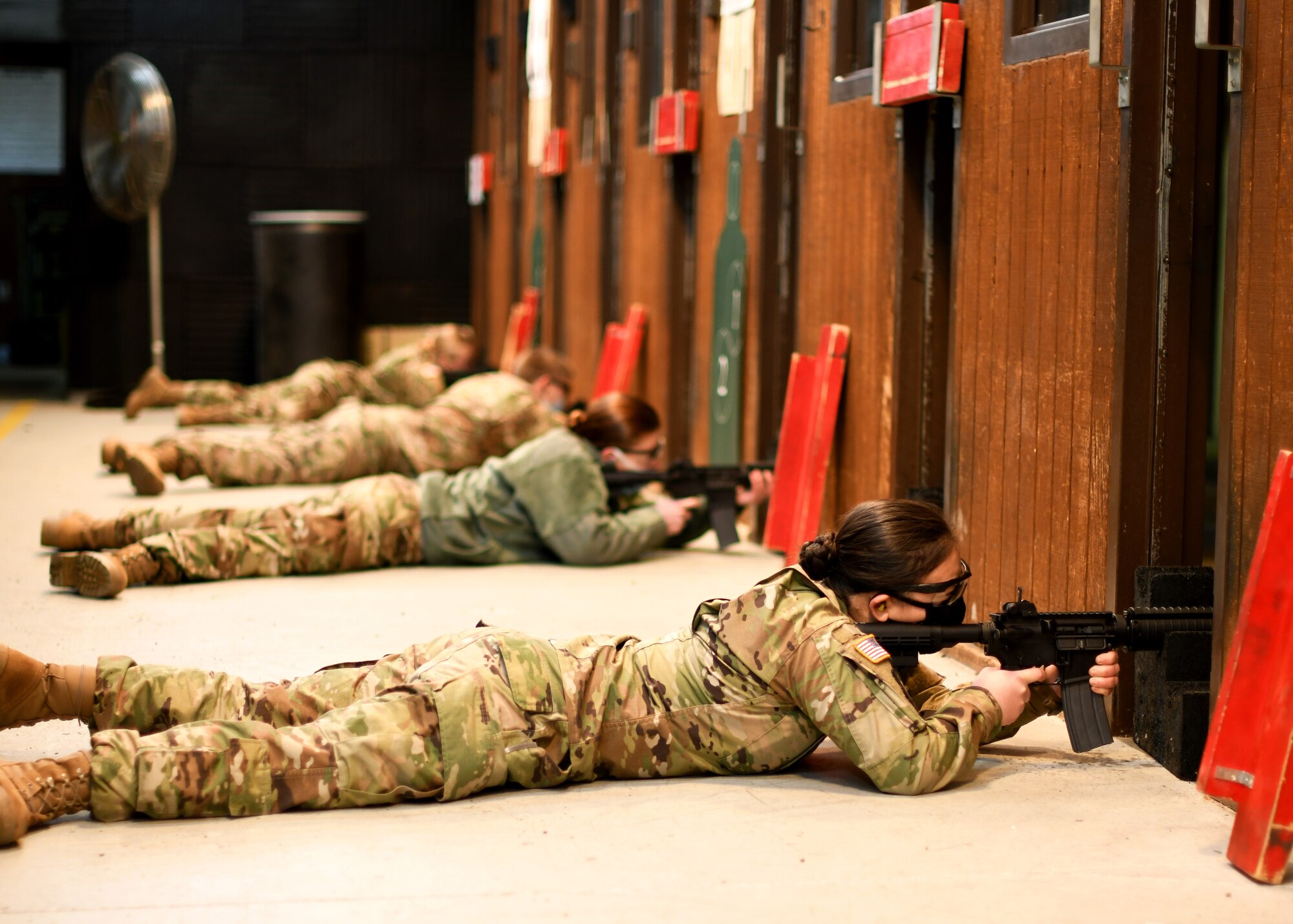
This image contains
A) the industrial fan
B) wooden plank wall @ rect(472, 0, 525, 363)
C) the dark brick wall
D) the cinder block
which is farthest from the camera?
the dark brick wall

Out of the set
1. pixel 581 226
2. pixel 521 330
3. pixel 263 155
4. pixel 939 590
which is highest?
pixel 263 155

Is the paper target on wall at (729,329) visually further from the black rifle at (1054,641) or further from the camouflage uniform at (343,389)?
the black rifle at (1054,641)

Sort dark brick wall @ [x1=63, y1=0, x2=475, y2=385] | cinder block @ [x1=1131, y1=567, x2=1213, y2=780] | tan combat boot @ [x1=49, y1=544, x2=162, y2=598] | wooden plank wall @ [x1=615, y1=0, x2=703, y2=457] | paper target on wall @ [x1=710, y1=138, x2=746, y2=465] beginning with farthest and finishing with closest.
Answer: dark brick wall @ [x1=63, y1=0, x2=475, y2=385] → wooden plank wall @ [x1=615, y1=0, x2=703, y2=457] → paper target on wall @ [x1=710, y1=138, x2=746, y2=465] → tan combat boot @ [x1=49, y1=544, x2=162, y2=598] → cinder block @ [x1=1131, y1=567, x2=1213, y2=780]

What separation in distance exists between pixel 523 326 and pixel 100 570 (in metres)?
6.94

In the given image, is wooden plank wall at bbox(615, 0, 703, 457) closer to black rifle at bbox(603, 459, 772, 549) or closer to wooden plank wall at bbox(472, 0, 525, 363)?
black rifle at bbox(603, 459, 772, 549)

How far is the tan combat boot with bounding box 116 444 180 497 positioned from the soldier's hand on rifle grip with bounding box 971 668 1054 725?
16.5 ft

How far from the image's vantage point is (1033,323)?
13.2 feet

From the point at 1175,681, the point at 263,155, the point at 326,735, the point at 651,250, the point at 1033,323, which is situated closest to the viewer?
the point at 326,735

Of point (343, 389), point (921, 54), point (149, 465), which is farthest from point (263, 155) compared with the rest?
point (921, 54)

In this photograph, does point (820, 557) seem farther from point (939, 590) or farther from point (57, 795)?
point (57, 795)

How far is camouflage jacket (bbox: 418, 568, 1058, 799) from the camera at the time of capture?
2857 mm

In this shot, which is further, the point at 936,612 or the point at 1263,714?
the point at 936,612

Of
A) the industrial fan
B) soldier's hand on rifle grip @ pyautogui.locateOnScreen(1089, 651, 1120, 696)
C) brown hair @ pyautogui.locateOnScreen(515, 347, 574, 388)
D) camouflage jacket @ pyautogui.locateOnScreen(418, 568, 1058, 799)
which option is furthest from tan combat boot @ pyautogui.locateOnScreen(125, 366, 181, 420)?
soldier's hand on rifle grip @ pyautogui.locateOnScreen(1089, 651, 1120, 696)

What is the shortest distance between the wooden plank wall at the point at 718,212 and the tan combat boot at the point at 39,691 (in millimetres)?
3743
